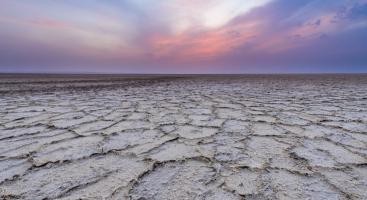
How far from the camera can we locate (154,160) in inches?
57.5

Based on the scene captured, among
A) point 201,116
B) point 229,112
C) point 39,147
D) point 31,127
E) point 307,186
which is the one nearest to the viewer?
point 307,186

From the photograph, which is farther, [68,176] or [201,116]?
[201,116]

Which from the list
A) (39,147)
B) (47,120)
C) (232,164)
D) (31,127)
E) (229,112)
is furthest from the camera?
(229,112)

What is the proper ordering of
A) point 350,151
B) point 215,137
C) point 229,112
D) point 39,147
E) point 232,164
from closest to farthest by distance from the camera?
point 232,164
point 350,151
point 39,147
point 215,137
point 229,112

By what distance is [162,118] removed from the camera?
2.64m

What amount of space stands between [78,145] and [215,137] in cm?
96

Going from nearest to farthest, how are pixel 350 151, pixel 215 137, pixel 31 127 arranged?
pixel 350 151 < pixel 215 137 < pixel 31 127

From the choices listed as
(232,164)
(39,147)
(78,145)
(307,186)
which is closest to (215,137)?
(232,164)

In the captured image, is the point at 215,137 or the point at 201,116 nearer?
the point at 215,137

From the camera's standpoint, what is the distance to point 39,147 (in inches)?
66.6

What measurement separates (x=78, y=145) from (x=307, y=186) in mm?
1400

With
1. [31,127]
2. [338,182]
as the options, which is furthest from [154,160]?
[31,127]

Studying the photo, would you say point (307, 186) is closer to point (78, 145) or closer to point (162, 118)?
point (78, 145)

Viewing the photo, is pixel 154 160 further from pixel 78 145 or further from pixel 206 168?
pixel 78 145
